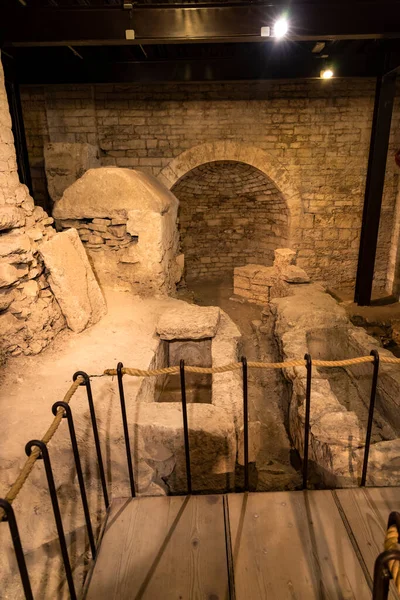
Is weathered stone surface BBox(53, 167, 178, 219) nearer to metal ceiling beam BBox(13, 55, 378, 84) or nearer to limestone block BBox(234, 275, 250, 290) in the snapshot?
metal ceiling beam BBox(13, 55, 378, 84)

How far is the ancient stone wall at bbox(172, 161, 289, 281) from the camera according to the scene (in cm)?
891

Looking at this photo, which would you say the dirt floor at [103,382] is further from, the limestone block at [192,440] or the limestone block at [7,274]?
the limestone block at [7,274]

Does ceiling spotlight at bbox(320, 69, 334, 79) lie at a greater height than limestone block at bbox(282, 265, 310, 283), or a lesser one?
greater

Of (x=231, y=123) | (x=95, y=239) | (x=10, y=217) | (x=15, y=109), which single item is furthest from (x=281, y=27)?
(x=15, y=109)

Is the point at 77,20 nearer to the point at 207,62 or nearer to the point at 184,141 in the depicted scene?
the point at 207,62

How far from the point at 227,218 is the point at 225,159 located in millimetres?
2512

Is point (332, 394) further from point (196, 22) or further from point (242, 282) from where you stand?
point (242, 282)

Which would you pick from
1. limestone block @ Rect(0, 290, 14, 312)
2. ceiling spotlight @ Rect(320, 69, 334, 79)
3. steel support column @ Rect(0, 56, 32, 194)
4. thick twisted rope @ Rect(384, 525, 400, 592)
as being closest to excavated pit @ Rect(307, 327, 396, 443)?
thick twisted rope @ Rect(384, 525, 400, 592)

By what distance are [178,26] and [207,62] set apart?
7.93 ft

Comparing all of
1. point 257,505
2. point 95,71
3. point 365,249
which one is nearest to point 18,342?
point 257,505

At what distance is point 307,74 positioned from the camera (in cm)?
671

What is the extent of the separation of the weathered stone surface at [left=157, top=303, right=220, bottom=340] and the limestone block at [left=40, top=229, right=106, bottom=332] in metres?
0.90

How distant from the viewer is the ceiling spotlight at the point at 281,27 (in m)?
4.29

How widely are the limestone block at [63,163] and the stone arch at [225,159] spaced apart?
1.76 meters
